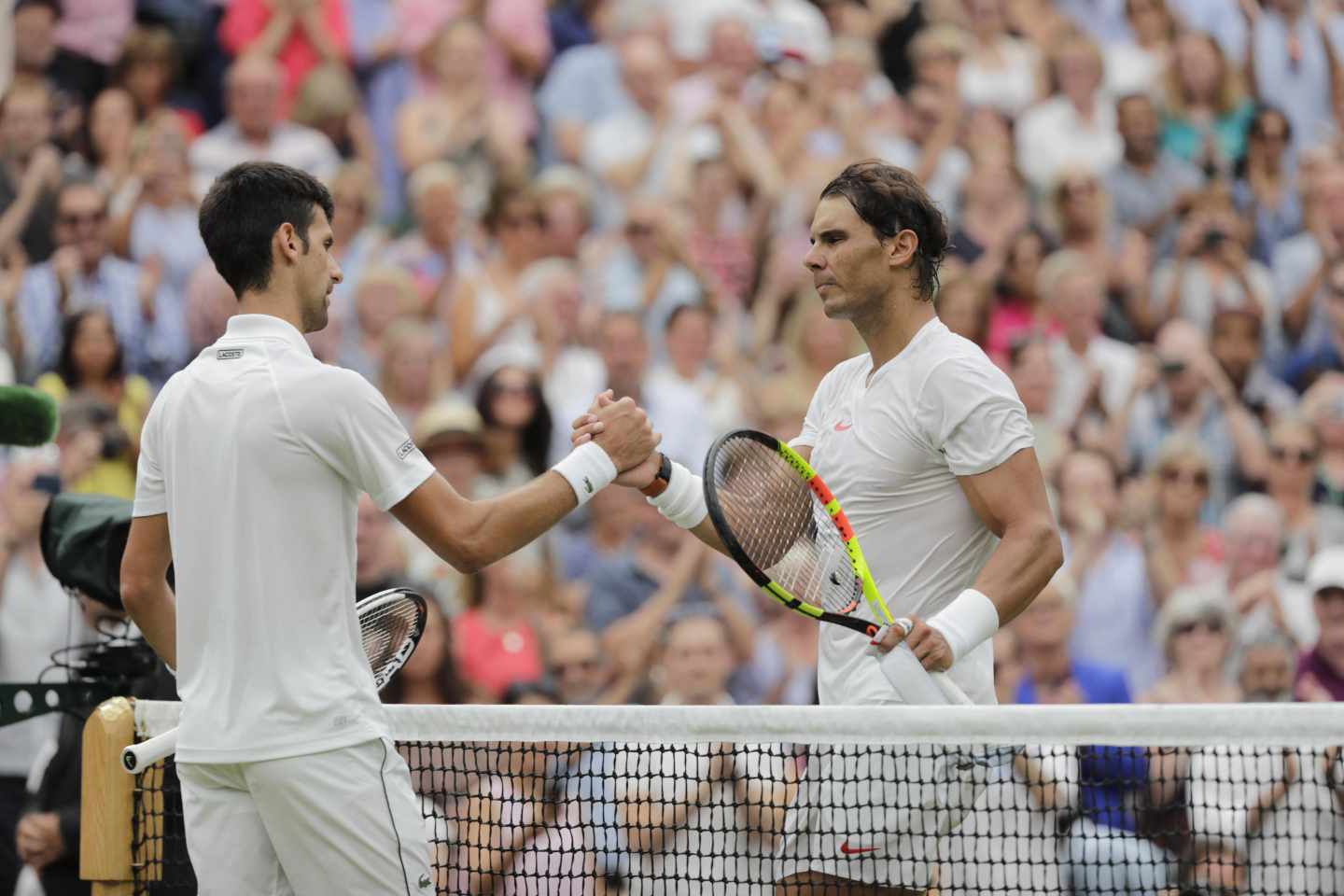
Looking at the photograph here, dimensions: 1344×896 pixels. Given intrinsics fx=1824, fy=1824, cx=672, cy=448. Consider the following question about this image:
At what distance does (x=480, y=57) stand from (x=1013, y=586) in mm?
6633

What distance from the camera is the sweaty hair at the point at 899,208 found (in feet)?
13.6

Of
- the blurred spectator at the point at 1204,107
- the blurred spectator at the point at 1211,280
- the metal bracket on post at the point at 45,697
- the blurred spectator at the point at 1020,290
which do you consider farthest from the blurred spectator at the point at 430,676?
the blurred spectator at the point at 1204,107

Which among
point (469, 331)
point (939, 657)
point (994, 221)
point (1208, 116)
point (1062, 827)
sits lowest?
point (1062, 827)

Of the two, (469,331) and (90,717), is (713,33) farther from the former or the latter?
(90,717)

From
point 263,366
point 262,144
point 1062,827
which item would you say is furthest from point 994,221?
point 263,366

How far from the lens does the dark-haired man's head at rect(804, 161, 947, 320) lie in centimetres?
413

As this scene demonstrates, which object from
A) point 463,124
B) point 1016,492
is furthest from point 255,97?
point 1016,492

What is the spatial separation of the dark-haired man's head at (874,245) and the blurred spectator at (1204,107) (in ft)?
22.5

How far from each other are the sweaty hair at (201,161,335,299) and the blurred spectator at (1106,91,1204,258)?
736 centimetres

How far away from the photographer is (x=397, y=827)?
11.5 ft

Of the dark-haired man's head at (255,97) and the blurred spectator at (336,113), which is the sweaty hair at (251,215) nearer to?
the dark-haired man's head at (255,97)

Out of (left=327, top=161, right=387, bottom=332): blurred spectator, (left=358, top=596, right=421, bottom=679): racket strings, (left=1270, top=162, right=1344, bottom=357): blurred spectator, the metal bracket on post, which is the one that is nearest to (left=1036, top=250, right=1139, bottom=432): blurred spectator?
(left=1270, top=162, right=1344, bottom=357): blurred spectator

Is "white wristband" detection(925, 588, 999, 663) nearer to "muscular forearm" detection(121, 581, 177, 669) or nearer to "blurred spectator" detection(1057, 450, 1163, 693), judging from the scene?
"muscular forearm" detection(121, 581, 177, 669)

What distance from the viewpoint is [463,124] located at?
31.6 ft
